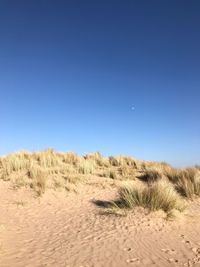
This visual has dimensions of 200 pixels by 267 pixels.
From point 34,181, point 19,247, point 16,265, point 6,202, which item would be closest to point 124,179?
point 34,181

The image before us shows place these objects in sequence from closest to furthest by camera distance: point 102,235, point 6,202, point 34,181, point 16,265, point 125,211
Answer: point 16,265 → point 102,235 → point 125,211 → point 6,202 → point 34,181

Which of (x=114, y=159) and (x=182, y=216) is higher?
(x=114, y=159)

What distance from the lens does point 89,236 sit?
7.79m

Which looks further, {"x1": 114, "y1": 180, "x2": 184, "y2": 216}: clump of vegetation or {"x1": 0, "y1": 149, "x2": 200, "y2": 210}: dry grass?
{"x1": 0, "y1": 149, "x2": 200, "y2": 210}: dry grass

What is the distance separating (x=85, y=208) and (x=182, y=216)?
316cm

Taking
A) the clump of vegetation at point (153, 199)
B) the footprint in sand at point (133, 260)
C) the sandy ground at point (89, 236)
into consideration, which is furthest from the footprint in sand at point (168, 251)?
the clump of vegetation at point (153, 199)

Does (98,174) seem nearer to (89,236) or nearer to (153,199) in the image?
(153,199)

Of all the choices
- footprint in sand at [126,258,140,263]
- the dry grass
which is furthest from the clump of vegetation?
footprint in sand at [126,258,140,263]

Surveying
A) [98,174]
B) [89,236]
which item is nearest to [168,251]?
[89,236]

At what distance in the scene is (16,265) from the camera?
6.02 m

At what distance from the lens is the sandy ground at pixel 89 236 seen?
6.40 meters

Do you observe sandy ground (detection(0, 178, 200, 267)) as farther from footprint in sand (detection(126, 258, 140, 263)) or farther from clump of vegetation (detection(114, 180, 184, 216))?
clump of vegetation (detection(114, 180, 184, 216))

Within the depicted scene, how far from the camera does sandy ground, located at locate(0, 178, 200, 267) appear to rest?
6.40 m

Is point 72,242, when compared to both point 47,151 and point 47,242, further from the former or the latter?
point 47,151
